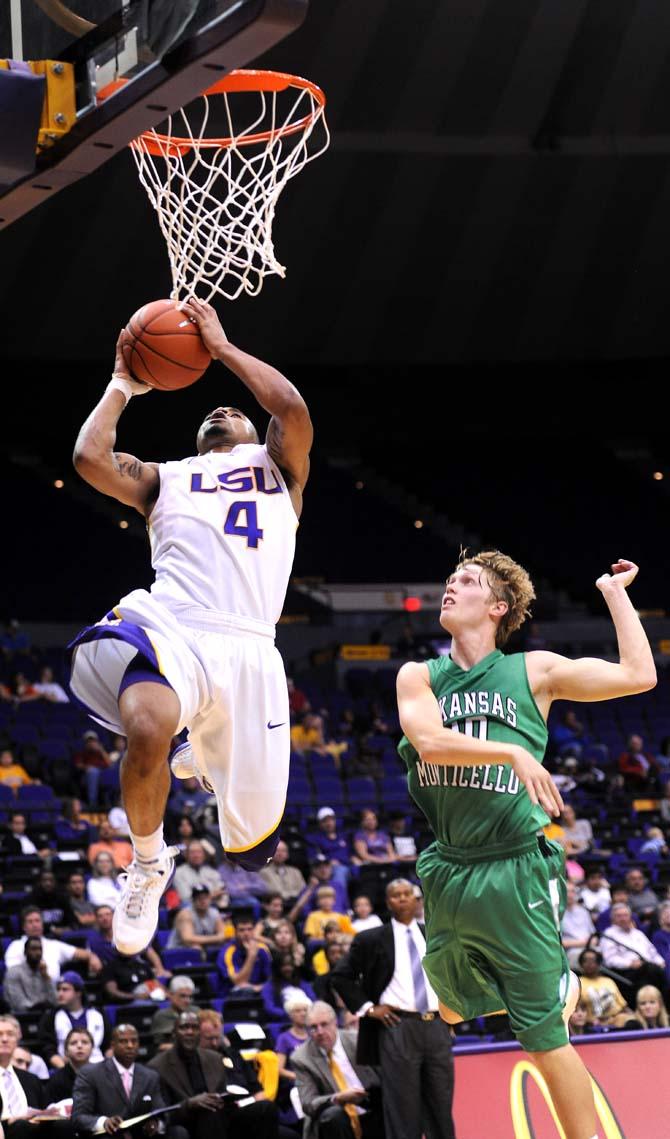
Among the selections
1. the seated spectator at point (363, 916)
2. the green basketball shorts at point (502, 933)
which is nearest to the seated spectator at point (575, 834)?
the seated spectator at point (363, 916)

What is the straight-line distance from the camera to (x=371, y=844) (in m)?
16.0

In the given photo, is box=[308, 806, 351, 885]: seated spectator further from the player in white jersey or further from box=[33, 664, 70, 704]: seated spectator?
the player in white jersey

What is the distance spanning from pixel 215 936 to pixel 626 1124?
592 centimetres

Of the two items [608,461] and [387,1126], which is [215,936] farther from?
[608,461]

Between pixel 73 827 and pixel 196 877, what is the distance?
1818 mm

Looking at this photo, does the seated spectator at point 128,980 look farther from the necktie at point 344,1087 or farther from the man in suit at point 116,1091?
the necktie at point 344,1087

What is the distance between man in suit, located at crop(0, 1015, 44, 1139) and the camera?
373 inches

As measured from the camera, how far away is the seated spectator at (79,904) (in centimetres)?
1305

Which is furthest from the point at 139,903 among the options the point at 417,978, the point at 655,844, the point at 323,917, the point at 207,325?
the point at 655,844

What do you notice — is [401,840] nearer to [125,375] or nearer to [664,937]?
[664,937]

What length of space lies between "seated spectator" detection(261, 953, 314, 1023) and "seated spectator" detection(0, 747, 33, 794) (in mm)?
5180

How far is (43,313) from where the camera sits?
20828 millimetres

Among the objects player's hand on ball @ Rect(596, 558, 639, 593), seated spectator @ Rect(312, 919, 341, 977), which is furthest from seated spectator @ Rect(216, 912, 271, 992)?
player's hand on ball @ Rect(596, 558, 639, 593)

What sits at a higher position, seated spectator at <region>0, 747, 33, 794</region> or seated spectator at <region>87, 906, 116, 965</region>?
seated spectator at <region>0, 747, 33, 794</region>
